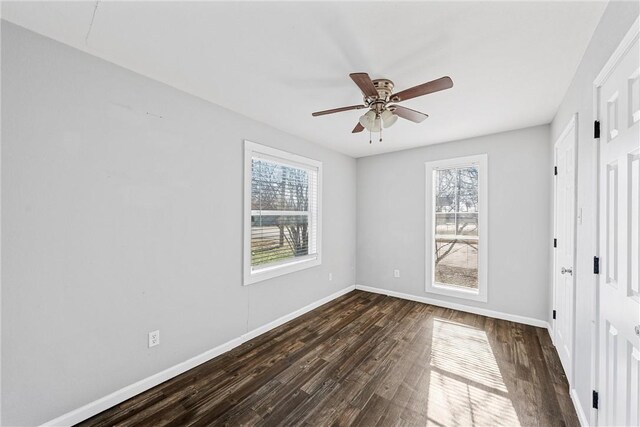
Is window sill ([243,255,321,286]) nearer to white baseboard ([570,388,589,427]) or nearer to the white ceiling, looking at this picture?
the white ceiling

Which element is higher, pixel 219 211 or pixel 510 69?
pixel 510 69

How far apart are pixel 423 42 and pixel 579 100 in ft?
4.03

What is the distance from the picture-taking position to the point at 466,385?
2068 millimetres

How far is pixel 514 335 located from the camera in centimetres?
Result: 289

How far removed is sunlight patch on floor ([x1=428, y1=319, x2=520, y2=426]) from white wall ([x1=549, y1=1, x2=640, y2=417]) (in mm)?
485

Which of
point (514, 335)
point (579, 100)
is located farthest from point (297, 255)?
point (579, 100)

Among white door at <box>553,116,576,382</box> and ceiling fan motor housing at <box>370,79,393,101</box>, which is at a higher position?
ceiling fan motor housing at <box>370,79,393,101</box>

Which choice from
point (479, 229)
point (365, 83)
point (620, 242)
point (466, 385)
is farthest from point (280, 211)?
point (620, 242)

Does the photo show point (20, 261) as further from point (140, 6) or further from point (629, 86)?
point (629, 86)

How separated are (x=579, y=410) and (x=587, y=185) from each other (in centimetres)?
150

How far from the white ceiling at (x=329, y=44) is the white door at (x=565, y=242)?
0.54m

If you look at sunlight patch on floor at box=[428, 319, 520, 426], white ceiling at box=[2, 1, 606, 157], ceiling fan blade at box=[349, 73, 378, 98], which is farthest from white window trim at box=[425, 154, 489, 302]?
ceiling fan blade at box=[349, 73, 378, 98]

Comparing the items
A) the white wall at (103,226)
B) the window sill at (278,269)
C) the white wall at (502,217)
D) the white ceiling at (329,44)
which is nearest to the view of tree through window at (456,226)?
the white wall at (502,217)

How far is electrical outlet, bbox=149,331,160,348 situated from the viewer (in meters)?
2.05
